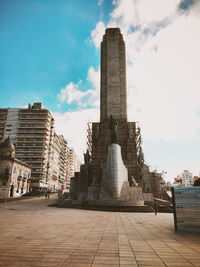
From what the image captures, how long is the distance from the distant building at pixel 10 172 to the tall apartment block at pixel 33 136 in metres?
10.8

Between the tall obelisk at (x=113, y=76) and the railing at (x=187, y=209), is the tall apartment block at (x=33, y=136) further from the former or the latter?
the railing at (x=187, y=209)

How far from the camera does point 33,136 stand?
232 ft

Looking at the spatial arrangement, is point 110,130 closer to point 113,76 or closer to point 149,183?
point 113,76

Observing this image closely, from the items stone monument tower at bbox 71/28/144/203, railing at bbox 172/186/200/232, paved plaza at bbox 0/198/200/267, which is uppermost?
stone monument tower at bbox 71/28/144/203

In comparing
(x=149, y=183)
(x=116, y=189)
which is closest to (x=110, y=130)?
(x=149, y=183)

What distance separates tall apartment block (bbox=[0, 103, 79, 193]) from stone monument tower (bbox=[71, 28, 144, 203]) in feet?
106

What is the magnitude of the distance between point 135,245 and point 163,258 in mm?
1369

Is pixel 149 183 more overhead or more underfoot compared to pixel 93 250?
more overhead

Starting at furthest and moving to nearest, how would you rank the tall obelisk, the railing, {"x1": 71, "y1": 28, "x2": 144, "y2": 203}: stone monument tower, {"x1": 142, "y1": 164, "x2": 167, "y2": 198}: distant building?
the tall obelisk, {"x1": 142, "y1": 164, "x2": 167, "y2": 198}: distant building, {"x1": 71, "y1": 28, "x2": 144, "y2": 203}: stone monument tower, the railing

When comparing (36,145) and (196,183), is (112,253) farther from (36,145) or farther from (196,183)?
(36,145)

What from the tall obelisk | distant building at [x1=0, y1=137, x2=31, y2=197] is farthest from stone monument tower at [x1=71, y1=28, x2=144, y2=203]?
distant building at [x1=0, y1=137, x2=31, y2=197]

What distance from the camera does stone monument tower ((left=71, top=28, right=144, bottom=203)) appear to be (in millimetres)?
35750

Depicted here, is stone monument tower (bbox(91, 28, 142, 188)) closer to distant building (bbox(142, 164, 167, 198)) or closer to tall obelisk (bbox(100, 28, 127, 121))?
Result: tall obelisk (bbox(100, 28, 127, 121))

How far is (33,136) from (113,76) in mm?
42297
